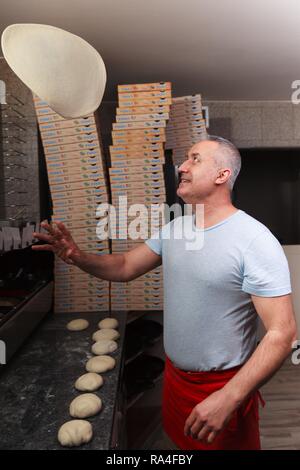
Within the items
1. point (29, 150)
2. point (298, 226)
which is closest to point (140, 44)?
point (29, 150)

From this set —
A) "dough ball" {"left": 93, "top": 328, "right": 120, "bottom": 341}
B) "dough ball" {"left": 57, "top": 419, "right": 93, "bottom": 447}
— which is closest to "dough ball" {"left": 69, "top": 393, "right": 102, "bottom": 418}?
"dough ball" {"left": 57, "top": 419, "right": 93, "bottom": 447}

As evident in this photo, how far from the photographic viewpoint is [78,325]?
6.55ft

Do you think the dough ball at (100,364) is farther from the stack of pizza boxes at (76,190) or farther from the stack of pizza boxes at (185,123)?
the stack of pizza boxes at (185,123)

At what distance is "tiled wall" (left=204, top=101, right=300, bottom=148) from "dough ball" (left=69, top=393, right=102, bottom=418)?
9.31 feet

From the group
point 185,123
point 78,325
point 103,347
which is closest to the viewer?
point 103,347

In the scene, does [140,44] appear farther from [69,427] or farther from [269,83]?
[69,427]

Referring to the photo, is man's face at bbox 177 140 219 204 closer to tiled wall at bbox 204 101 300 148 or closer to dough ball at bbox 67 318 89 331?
dough ball at bbox 67 318 89 331

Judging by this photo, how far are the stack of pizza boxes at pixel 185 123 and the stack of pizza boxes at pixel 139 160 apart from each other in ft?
1.22

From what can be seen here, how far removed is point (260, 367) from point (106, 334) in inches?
39.6

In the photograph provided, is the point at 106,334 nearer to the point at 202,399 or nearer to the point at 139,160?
the point at 202,399

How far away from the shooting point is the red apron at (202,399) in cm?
127

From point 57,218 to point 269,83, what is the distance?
6.78 ft

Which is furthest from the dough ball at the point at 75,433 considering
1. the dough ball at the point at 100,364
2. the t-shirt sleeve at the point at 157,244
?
the t-shirt sleeve at the point at 157,244

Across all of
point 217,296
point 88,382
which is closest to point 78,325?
point 88,382
